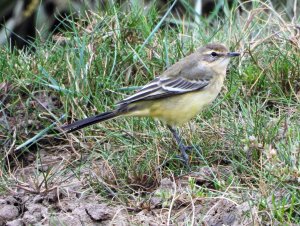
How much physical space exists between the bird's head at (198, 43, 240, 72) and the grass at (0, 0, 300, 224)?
23 cm

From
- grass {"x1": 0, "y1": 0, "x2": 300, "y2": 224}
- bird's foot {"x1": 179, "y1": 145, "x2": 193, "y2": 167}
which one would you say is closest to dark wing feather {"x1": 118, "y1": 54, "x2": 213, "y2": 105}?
grass {"x1": 0, "y1": 0, "x2": 300, "y2": 224}

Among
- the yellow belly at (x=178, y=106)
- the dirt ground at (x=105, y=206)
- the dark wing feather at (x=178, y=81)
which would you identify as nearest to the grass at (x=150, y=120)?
the dirt ground at (x=105, y=206)

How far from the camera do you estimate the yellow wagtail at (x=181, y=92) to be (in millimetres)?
6312

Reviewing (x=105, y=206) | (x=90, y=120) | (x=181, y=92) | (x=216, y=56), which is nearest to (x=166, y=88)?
(x=181, y=92)

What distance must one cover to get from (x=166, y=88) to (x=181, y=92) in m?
0.12

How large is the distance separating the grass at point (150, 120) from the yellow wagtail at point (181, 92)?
0.16 metres

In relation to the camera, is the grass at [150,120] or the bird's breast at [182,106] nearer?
the grass at [150,120]

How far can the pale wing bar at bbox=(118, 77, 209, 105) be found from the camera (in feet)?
21.1

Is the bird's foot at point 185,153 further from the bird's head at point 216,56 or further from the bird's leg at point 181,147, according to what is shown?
the bird's head at point 216,56

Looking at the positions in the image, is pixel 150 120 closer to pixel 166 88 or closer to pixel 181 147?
pixel 166 88

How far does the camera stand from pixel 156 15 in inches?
308

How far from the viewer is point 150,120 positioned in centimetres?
674

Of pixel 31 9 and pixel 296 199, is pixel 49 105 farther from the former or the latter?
pixel 31 9

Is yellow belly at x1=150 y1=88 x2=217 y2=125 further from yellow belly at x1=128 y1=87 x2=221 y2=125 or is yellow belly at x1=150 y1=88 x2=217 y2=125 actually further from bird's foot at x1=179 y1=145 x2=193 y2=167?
bird's foot at x1=179 y1=145 x2=193 y2=167
